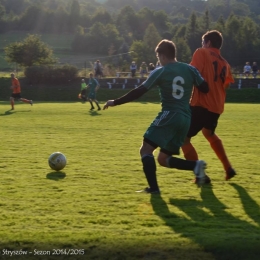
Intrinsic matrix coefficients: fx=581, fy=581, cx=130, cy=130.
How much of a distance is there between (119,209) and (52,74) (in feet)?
135

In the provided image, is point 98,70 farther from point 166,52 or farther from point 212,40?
point 166,52

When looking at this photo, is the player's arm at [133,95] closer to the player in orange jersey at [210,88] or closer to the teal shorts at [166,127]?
the teal shorts at [166,127]

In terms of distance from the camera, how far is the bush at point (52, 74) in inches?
1829

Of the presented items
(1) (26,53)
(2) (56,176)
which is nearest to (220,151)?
(2) (56,176)

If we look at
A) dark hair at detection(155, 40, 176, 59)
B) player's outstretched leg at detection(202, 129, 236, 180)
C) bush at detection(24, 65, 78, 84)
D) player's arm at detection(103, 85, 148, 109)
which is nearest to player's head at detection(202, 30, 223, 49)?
player's outstretched leg at detection(202, 129, 236, 180)

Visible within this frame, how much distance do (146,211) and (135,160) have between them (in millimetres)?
4029

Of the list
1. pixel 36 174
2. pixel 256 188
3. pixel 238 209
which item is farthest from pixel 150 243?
pixel 36 174

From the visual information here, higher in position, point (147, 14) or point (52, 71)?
point (147, 14)

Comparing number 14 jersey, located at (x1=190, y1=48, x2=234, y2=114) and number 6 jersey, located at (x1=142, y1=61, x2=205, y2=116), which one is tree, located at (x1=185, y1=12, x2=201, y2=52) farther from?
number 6 jersey, located at (x1=142, y1=61, x2=205, y2=116)

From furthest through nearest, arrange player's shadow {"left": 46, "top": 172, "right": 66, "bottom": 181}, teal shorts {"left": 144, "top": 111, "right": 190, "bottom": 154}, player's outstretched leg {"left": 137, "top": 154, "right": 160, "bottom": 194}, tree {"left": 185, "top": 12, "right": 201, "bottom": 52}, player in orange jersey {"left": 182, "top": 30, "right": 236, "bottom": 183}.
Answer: tree {"left": 185, "top": 12, "right": 201, "bottom": 52}
player's shadow {"left": 46, "top": 172, "right": 66, "bottom": 181}
player in orange jersey {"left": 182, "top": 30, "right": 236, "bottom": 183}
player's outstretched leg {"left": 137, "top": 154, "right": 160, "bottom": 194}
teal shorts {"left": 144, "top": 111, "right": 190, "bottom": 154}

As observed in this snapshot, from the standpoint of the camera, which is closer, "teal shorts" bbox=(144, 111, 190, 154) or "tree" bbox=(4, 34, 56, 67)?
"teal shorts" bbox=(144, 111, 190, 154)

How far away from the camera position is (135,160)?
10055 mm

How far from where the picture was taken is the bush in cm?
4647

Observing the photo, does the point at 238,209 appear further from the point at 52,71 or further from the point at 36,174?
the point at 52,71
